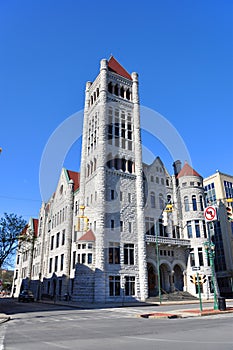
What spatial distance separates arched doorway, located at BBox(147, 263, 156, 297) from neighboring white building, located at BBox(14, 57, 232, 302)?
137mm

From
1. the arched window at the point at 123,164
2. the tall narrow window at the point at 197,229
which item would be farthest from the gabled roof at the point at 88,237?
the tall narrow window at the point at 197,229

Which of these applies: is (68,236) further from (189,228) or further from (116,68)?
(116,68)

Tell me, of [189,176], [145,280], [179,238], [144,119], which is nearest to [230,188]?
[189,176]

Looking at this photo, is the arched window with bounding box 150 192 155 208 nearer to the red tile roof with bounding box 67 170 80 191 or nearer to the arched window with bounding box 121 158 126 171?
the arched window with bounding box 121 158 126 171

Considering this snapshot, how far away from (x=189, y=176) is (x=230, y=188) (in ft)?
48.2

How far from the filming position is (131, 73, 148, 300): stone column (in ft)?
117

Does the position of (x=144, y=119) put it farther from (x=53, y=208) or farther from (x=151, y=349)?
(x=151, y=349)

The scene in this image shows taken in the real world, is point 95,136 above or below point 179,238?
above

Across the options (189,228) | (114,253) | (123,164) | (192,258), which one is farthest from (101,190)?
(192,258)

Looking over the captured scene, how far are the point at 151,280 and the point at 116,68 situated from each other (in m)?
34.9

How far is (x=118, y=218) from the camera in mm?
37250

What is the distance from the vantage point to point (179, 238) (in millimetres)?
42000

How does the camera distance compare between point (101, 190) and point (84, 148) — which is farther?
point (84, 148)

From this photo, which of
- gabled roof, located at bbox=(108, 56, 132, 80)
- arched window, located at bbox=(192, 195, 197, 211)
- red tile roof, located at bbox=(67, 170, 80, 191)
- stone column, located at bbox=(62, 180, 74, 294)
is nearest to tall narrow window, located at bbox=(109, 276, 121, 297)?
stone column, located at bbox=(62, 180, 74, 294)
